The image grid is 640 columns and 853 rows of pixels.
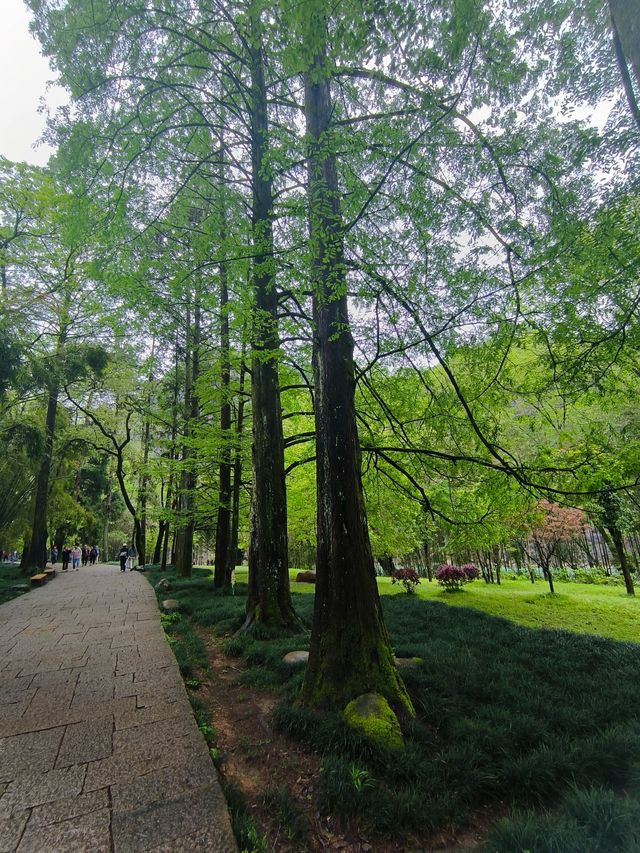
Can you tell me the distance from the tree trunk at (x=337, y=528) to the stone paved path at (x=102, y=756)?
1.23 m

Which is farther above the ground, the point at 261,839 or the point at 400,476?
the point at 400,476

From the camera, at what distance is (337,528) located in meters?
3.55

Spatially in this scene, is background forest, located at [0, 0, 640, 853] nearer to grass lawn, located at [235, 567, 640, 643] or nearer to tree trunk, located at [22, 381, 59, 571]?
grass lawn, located at [235, 567, 640, 643]

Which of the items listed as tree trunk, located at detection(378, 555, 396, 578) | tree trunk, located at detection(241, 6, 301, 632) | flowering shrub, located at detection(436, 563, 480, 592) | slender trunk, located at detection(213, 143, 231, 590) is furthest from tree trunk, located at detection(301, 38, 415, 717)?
tree trunk, located at detection(378, 555, 396, 578)

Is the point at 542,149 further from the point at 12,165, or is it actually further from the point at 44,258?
the point at 44,258

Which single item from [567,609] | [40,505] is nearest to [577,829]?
[567,609]

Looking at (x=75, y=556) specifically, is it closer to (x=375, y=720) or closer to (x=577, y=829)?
(x=375, y=720)

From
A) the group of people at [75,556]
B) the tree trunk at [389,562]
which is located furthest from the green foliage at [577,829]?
the group of people at [75,556]

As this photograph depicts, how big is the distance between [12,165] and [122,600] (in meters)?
11.5

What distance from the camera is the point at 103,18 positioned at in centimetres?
429

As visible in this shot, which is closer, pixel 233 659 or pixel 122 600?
pixel 233 659

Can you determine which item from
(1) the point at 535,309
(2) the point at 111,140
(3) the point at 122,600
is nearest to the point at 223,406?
(3) the point at 122,600

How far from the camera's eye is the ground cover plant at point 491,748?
6.95 ft

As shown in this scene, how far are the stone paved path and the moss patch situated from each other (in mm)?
1087
